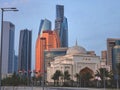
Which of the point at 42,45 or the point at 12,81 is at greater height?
the point at 42,45

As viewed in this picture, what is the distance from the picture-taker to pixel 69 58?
160 metres

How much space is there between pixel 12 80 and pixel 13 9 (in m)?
83.7

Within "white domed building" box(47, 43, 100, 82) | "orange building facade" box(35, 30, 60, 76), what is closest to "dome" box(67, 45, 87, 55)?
"white domed building" box(47, 43, 100, 82)

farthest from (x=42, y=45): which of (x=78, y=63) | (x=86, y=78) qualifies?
(x=78, y=63)

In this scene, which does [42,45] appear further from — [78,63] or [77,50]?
[77,50]

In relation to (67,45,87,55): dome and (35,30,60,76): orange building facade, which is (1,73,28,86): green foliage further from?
(67,45,87,55): dome

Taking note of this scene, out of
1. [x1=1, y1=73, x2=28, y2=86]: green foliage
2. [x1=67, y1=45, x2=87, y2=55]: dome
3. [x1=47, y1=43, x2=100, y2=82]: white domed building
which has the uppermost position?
[x1=67, y1=45, x2=87, y2=55]: dome

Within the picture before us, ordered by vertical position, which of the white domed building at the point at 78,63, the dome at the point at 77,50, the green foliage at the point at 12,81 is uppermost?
the dome at the point at 77,50

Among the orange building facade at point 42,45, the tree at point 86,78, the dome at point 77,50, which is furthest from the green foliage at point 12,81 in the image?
the dome at point 77,50

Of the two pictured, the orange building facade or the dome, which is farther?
the dome

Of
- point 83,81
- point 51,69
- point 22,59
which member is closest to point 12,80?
point 83,81

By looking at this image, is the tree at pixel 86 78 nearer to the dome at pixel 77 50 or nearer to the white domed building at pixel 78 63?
the white domed building at pixel 78 63

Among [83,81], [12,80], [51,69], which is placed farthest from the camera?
[51,69]

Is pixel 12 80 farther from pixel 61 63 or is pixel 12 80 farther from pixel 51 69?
pixel 51 69
